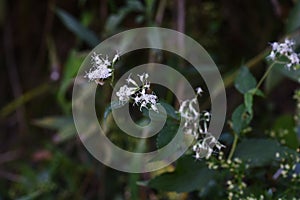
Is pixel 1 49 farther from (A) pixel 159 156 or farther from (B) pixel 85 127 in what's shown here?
(A) pixel 159 156

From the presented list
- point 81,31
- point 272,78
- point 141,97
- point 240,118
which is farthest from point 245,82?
point 81,31

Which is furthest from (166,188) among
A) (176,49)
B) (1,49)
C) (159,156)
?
(1,49)

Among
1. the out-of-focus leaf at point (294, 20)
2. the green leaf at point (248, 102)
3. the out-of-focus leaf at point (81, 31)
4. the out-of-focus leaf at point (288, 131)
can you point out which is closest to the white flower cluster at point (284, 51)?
the green leaf at point (248, 102)

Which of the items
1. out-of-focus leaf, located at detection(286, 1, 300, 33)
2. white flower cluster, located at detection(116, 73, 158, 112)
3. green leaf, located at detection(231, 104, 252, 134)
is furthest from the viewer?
out-of-focus leaf, located at detection(286, 1, 300, 33)

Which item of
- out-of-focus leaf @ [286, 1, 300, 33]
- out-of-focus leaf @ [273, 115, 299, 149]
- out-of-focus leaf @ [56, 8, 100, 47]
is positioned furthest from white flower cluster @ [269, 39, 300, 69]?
out-of-focus leaf @ [56, 8, 100, 47]

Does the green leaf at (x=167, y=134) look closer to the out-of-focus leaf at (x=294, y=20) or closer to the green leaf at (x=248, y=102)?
the green leaf at (x=248, y=102)

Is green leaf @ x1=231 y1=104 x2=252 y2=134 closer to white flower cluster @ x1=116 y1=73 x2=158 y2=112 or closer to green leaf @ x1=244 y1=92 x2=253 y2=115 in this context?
green leaf @ x1=244 y1=92 x2=253 y2=115

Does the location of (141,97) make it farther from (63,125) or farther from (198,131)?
(63,125)
